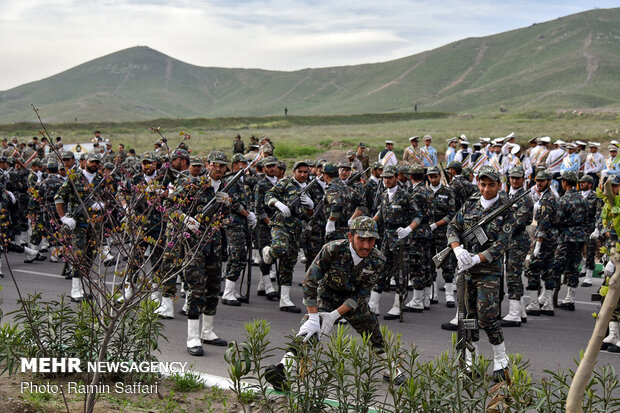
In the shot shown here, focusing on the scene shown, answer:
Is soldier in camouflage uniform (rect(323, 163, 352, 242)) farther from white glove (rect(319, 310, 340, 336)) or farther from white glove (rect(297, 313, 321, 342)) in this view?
white glove (rect(297, 313, 321, 342))

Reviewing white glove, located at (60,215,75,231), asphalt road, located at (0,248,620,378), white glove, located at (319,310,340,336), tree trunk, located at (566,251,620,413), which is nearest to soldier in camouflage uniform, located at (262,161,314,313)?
asphalt road, located at (0,248,620,378)

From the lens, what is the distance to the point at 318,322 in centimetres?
666

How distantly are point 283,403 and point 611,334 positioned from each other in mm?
5525

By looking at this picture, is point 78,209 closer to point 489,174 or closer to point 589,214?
point 489,174

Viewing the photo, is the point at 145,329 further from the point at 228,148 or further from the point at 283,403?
the point at 228,148

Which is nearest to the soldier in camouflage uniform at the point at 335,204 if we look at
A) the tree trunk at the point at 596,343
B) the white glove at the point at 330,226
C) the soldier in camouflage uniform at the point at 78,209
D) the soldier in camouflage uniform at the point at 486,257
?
the white glove at the point at 330,226

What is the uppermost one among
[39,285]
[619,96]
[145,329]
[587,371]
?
[619,96]

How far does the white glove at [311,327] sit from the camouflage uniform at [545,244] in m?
5.82

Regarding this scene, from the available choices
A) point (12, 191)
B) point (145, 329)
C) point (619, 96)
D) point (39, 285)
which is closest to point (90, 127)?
point (12, 191)

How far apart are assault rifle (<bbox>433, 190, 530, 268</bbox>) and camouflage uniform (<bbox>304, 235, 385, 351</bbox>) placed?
42.0 inches

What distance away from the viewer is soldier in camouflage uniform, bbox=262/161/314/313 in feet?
36.4

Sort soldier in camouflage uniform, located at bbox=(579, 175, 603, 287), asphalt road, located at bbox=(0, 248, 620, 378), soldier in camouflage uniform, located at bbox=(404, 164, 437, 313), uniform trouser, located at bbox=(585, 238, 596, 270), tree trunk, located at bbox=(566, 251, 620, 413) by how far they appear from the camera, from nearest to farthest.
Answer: tree trunk, located at bbox=(566, 251, 620, 413) < asphalt road, located at bbox=(0, 248, 620, 378) < soldier in camouflage uniform, located at bbox=(404, 164, 437, 313) < soldier in camouflage uniform, located at bbox=(579, 175, 603, 287) < uniform trouser, located at bbox=(585, 238, 596, 270)

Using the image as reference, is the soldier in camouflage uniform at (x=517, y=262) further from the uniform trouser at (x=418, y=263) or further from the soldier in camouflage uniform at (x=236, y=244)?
the soldier in camouflage uniform at (x=236, y=244)

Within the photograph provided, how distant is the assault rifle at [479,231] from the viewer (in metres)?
7.68
